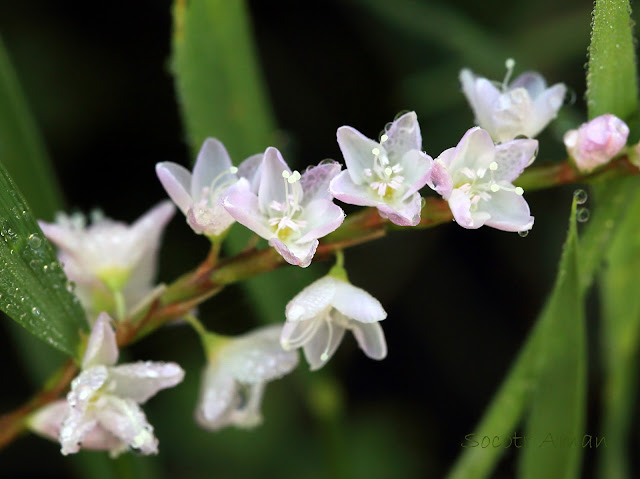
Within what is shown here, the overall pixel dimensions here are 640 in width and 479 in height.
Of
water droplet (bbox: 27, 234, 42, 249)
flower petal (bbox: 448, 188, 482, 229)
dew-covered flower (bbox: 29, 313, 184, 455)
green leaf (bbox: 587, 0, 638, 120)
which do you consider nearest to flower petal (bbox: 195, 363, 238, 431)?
dew-covered flower (bbox: 29, 313, 184, 455)

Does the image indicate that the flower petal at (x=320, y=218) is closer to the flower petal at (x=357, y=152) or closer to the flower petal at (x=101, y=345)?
the flower petal at (x=357, y=152)

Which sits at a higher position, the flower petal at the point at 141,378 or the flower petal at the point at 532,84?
the flower petal at the point at 532,84

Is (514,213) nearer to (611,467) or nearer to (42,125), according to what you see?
(611,467)

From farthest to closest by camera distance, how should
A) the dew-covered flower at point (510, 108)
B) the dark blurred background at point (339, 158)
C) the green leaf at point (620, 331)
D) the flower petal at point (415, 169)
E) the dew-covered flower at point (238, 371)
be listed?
the dark blurred background at point (339, 158)
the green leaf at point (620, 331)
the dew-covered flower at point (238, 371)
the dew-covered flower at point (510, 108)
the flower petal at point (415, 169)

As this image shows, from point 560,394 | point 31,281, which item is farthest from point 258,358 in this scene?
point 560,394

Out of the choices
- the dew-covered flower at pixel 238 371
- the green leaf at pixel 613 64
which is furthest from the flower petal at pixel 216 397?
the green leaf at pixel 613 64

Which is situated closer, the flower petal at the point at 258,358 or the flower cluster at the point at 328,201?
the flower cluster at the point at 328,201

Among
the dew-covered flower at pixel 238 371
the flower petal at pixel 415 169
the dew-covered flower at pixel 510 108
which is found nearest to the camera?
the flower petal at pixel 415 169
